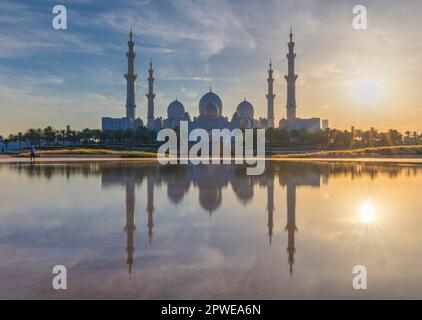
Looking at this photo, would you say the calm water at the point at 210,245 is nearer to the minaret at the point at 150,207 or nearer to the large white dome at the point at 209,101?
the minaret at the point at 150,207

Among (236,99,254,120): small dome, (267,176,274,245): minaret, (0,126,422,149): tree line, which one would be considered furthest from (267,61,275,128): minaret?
(267,176,274,245): minaret

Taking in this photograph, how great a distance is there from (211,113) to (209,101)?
3.80 meters

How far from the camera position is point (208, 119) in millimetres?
89062

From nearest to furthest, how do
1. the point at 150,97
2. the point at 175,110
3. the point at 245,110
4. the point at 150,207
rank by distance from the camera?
1. the point at 150,207
2. the point at 150,97
3. the point at 175,110
4. the point at 245,110

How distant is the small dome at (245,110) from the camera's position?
96.4 m

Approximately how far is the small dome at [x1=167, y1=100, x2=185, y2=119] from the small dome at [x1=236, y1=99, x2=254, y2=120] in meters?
15.2

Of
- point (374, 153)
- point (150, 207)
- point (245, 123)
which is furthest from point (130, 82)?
point (150, 207)

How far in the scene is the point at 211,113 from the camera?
294 feet

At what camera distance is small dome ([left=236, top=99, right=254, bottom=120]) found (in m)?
96.4

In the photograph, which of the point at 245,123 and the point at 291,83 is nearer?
the point at 291,83

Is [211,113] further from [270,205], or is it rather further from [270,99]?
[270,205]

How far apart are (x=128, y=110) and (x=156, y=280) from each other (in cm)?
7566
